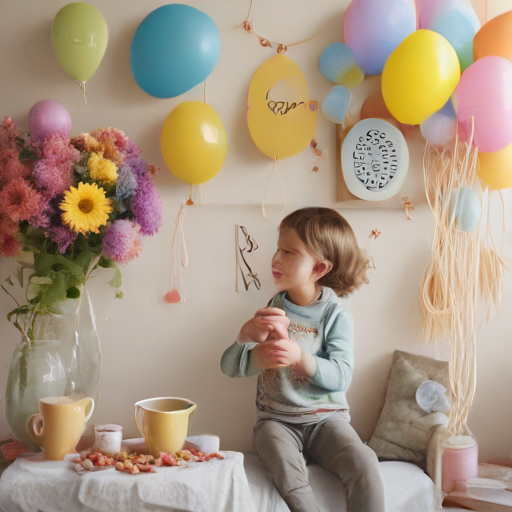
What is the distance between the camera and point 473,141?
132 cm

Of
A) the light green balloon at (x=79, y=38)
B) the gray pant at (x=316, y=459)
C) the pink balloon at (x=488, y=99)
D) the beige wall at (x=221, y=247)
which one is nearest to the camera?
the gray pant at (x=316, y=459)

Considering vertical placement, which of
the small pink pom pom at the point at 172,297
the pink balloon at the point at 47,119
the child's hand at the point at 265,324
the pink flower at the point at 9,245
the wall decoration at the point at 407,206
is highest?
the pink balloon at the point at 47,119

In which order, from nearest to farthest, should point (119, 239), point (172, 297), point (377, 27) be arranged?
point (119, 239)
point (377, 27)
point (172, 297)

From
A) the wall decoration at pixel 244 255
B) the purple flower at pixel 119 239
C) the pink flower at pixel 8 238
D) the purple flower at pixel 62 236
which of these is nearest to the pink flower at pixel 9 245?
the pink flower at pixel 8 238

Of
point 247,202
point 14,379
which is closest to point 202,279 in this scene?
point 247,202

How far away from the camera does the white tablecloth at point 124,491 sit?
3.31 ft

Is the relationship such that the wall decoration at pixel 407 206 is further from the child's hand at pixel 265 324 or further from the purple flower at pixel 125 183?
the purple flower at pixel 125 183

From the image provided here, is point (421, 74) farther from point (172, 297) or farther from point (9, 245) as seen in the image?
point (9, 245)

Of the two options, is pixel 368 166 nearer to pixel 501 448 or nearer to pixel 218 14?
pixel 218 14

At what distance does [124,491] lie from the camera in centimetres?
101

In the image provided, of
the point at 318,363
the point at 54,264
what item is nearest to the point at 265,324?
the point at 318,363

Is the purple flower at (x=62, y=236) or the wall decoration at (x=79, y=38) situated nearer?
the purple flower at (x=62, y=236)

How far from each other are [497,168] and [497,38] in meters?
0.31

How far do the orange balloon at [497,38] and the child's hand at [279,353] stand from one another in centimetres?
85
